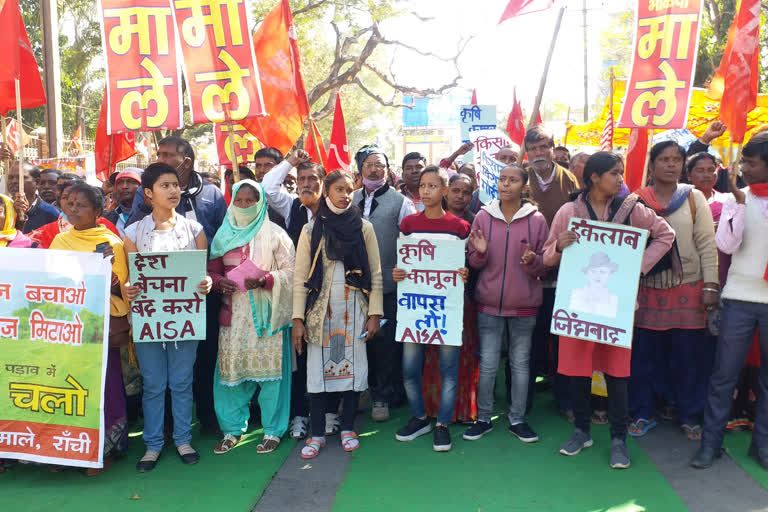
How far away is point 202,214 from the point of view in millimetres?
4797

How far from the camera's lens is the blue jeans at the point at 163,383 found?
→ 14.0 feet

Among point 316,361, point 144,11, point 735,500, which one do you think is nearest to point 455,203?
point 316,361

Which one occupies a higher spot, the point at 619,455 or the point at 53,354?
the point at 53,354

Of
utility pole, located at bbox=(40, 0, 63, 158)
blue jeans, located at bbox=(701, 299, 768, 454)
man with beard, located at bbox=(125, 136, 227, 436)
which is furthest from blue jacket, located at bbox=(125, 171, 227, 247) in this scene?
utility pole, located at bbox=(40, 0, 63, 158)

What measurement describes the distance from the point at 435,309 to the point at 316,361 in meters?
0.90

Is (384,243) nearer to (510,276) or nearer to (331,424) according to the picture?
(510,276)

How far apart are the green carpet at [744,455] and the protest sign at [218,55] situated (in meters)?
4.35

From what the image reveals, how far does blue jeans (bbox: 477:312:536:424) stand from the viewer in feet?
14.9

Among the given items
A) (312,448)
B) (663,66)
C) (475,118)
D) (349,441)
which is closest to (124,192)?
(312,448)

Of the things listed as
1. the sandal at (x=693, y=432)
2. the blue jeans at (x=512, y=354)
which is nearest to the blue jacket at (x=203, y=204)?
the blue jeans at (x=512, y=354)

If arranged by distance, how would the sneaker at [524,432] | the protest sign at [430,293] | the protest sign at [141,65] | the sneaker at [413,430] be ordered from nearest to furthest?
1. the protest sign at [430,293]
2. the sneaker at [524,432]
3. the sneaker at [413,430]
4. the protest sign at [141,65]

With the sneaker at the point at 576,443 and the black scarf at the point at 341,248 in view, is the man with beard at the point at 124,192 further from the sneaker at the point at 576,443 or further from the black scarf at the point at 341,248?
the sneaker at the point at 576,443

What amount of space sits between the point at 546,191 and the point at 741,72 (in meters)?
1.79

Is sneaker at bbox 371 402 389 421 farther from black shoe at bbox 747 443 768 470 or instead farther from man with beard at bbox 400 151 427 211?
black shoe at bbox 747 443 768 470
